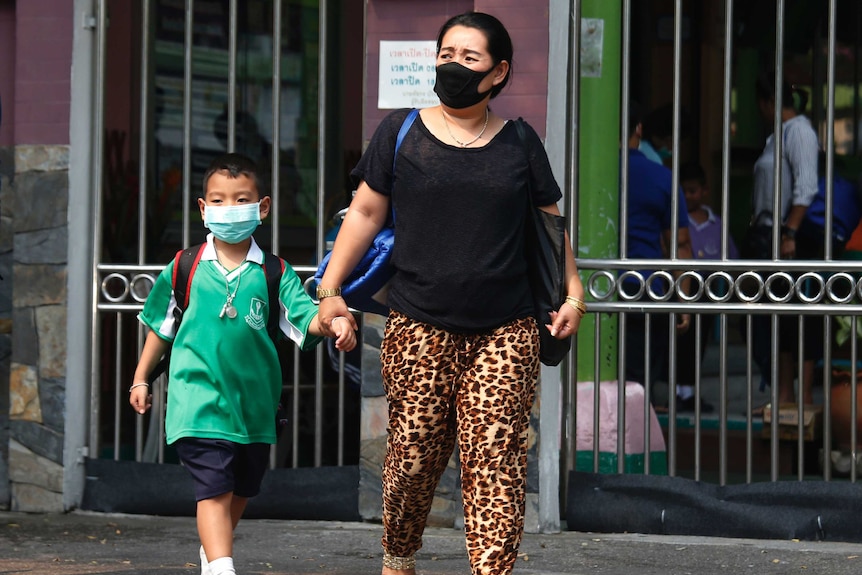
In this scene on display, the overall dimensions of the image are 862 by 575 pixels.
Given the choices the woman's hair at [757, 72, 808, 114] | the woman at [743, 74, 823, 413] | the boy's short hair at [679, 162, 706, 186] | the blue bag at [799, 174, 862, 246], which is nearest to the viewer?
the woman at [743, 74, 823, 413]

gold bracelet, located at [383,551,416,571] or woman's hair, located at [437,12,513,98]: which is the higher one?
woman's hair, located at [437,12,513,98]

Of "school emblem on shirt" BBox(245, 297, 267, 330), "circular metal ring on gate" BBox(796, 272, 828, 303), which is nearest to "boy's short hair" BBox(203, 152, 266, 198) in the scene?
"school emblem on shirt" BBox(245, 297, 267, 330)

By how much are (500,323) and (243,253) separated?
91cm

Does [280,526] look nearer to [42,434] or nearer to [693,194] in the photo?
[42,434]

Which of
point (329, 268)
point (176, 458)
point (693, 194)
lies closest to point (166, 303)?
point (329, 268)

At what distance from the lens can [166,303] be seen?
4797 mm

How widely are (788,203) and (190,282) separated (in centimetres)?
409

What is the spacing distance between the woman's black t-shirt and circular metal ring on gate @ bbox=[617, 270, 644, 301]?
1.76m

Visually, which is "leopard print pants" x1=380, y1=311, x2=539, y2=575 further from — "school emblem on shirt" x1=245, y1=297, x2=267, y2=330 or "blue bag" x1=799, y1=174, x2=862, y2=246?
"blue bag" x1=799, y1=174, x2=862, y2=246

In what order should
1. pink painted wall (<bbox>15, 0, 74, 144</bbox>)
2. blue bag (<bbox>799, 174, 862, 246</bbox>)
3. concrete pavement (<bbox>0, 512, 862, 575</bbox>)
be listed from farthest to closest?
blue bag (<bbox>799, 174, 862, 246</bbox>), pink painted wall (<bbox>15, 0, 74, 144</bbox>), concrete pavement (<bbox>0, 512, 862, 575</bbox>)

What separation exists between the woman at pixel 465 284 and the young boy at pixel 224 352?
327 millimetres

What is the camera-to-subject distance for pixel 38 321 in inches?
264

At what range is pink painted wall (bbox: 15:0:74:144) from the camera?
21.9 feet

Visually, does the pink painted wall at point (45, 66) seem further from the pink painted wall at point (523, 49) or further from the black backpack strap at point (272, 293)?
the black backpack strap at point (272, 293)
